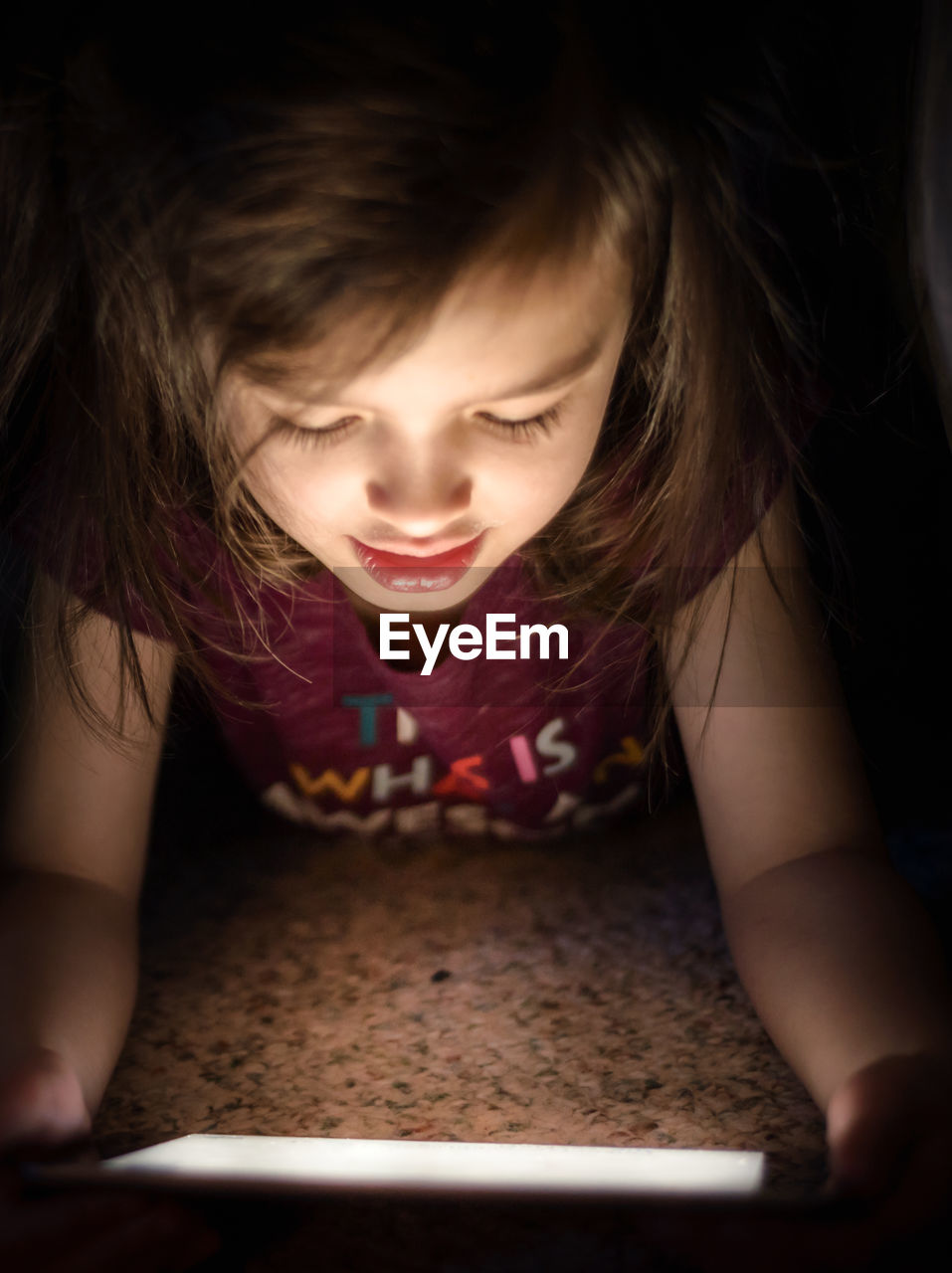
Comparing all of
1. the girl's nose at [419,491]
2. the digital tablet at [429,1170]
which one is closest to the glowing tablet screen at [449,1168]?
the digital tablet at [429,1170]

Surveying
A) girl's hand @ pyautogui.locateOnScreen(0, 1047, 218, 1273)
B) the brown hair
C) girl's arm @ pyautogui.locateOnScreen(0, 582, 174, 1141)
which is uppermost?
the brown hair

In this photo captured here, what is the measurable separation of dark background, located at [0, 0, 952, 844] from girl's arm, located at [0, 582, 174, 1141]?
73mm

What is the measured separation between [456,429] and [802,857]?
30 centimetres

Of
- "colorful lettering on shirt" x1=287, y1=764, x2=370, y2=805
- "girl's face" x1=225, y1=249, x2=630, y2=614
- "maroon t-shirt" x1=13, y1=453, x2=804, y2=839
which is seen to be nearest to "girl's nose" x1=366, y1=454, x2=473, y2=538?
"girl's face" x1=225, y1=249, x2=630, y2=614

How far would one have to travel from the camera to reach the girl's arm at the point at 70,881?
45 centimetres

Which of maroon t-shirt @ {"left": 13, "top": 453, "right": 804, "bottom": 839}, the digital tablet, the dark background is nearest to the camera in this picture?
the digital tablet

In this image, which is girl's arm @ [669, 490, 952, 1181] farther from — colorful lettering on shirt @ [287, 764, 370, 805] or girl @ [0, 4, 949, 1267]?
colorful lettering on shirt @ [287, 764, 370, 805]

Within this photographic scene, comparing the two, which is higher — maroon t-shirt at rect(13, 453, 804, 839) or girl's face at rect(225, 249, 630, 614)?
girl's face at rect(225, 249, 630, 614)

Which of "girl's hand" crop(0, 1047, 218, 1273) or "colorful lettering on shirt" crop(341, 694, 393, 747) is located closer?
"girl's hand" crop(0, 1047, 218, 1273)

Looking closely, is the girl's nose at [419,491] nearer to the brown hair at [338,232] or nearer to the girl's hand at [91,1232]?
the brown hair at [338,232]

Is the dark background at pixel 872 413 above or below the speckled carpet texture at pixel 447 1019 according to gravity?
above

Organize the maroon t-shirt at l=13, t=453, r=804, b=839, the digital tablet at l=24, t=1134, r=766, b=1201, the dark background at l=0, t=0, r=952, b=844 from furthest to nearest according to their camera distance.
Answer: the maroon t-shirt at l=13, t=453, r=804, b=839, the dark background at l=0, t=0, r=952, b=844, the digital tablet at l=24, t=1134, r=766, b=1201

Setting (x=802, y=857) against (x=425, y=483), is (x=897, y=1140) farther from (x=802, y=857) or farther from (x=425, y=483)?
(x=425, y=483)

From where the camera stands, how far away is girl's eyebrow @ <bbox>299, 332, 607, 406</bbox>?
0.42 m
